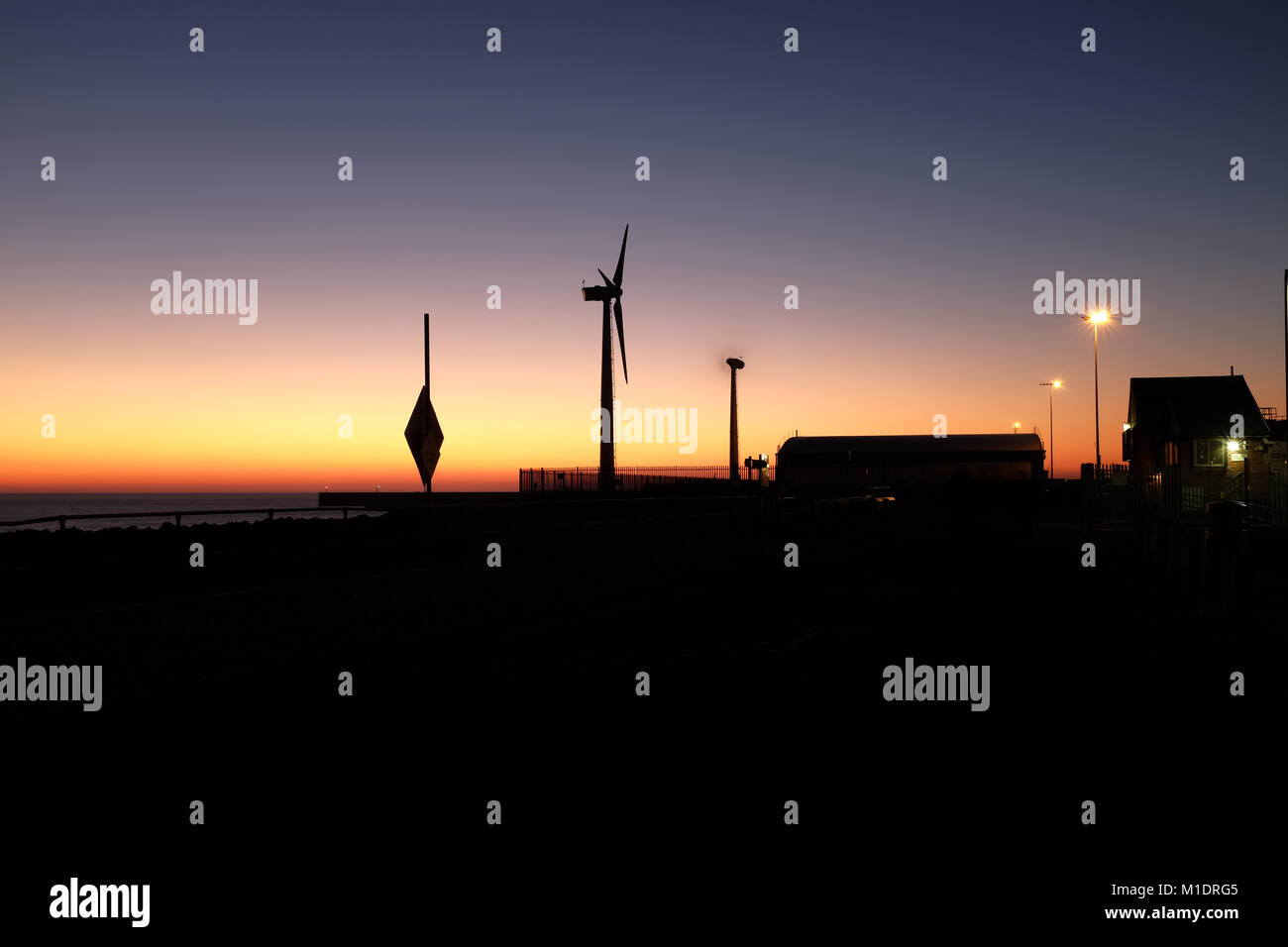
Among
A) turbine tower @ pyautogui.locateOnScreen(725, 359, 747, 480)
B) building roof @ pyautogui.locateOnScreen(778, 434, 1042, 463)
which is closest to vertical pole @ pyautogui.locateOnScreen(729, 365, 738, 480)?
turbine tower @ pyautogui.locateOnScreen(725, 359, 747, 480)

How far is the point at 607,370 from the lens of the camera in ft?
184

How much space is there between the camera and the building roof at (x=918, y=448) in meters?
94.1

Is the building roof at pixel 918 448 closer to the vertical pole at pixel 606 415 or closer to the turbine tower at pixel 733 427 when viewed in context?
the turbine tower at pixel 733 427

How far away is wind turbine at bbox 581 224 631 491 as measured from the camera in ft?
178

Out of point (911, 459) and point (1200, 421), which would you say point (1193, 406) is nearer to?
point (1200, 421)

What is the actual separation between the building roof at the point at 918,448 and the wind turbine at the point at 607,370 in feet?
129

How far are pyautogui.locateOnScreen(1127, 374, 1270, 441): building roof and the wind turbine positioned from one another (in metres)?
29.2

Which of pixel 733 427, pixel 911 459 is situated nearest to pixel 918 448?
pixel 911 459

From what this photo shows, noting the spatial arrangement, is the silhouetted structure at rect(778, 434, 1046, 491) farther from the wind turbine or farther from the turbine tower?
the wind turbine

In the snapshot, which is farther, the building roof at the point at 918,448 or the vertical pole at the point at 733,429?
the building roof at the point at 918,448

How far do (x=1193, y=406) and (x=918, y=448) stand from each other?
41.5 m

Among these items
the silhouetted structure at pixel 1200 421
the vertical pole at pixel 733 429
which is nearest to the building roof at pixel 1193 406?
the silhouetted structure at pixel 1200 421

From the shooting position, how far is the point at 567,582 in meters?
17.8
